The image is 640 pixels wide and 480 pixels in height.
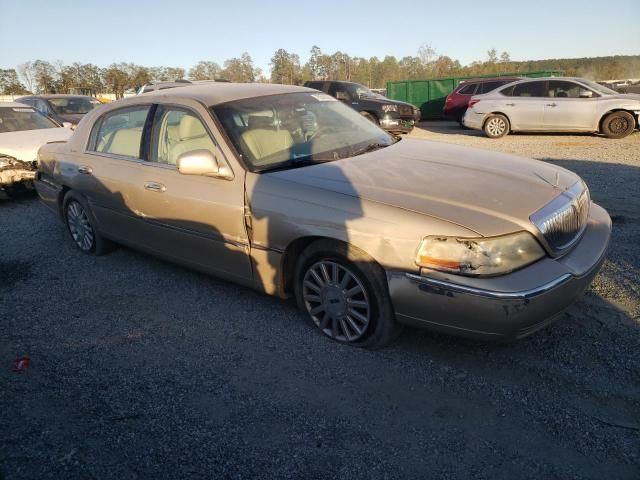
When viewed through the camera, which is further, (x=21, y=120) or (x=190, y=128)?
(x=21, y=120)

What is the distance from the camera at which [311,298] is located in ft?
11.0

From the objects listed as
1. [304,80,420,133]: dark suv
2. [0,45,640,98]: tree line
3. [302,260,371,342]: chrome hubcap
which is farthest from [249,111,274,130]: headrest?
[0,45,640,98]: tree line

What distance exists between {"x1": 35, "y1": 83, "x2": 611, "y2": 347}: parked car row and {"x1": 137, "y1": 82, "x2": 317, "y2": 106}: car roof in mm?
22

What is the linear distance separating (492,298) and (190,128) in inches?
103

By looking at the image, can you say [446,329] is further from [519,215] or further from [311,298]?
[311,298]

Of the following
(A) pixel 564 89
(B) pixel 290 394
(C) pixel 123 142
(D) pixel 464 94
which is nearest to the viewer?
(B) pixel 290 394

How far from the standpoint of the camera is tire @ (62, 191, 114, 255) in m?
4.99

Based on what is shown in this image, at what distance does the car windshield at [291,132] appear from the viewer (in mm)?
3580

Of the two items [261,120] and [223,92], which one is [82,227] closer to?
[223,92]

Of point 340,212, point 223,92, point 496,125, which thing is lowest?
point 496,125

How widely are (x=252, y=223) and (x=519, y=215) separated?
170 cm

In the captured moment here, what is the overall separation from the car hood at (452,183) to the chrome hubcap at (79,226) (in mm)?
2738

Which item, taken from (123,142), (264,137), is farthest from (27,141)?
(264,137)

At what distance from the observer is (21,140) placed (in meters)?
8.15
